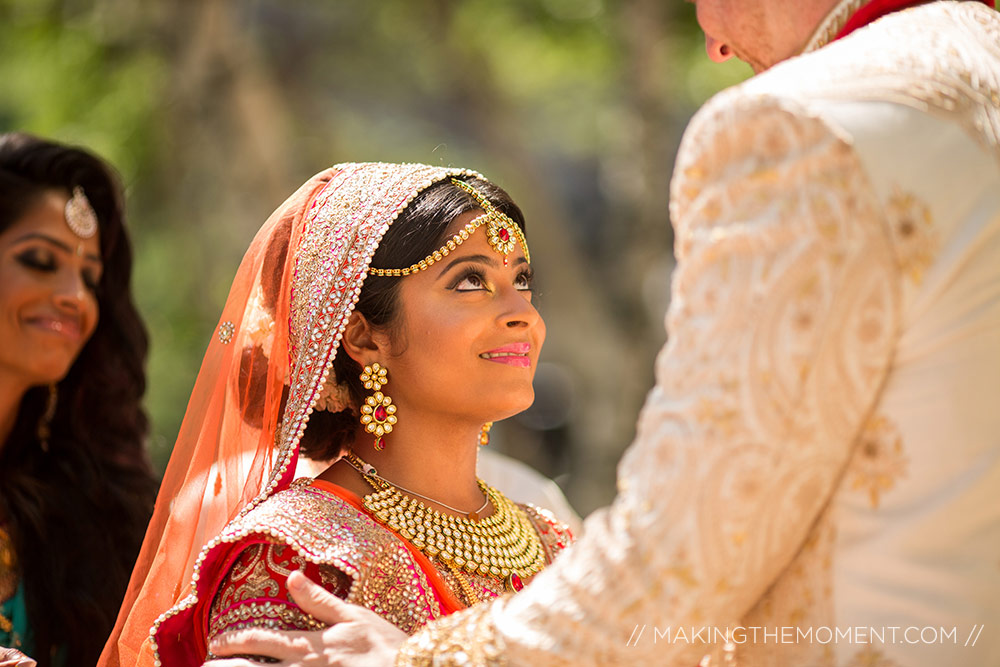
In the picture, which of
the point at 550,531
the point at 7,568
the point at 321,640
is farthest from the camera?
the point at 7,568

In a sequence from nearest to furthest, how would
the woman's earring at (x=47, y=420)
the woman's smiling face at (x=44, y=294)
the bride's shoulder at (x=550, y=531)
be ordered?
the bride's shoulder at (x=550, y=531) < the woman's smiling face at (x=44, y=294) < the woman's earring at (x=47, y=420)

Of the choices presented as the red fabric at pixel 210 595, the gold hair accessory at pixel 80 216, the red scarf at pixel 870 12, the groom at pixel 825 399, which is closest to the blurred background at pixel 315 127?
A: the gold hair accessory at pixel 80 216

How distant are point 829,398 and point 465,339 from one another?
3.67 ft

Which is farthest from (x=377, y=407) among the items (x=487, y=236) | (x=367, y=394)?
(x=487, y=236)

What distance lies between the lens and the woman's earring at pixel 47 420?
3.76 meters

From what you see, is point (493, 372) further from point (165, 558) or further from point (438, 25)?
point (438, 25)

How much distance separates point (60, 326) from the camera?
3621 mm

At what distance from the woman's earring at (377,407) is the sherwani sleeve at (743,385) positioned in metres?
1.04

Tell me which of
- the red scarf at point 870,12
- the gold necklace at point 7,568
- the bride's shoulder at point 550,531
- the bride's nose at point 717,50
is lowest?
the gold necklace at point 7,568

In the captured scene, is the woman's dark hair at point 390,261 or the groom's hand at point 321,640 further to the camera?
the woman's dark hair at point 390,261

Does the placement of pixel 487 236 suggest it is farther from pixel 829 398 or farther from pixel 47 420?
pixel 47 420

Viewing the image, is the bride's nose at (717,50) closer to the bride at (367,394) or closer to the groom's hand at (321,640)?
the bride at (367,394)

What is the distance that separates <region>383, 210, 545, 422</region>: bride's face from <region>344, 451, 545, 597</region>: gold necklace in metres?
0.22

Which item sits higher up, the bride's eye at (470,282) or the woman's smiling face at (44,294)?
the bride's eye at (470,282)
